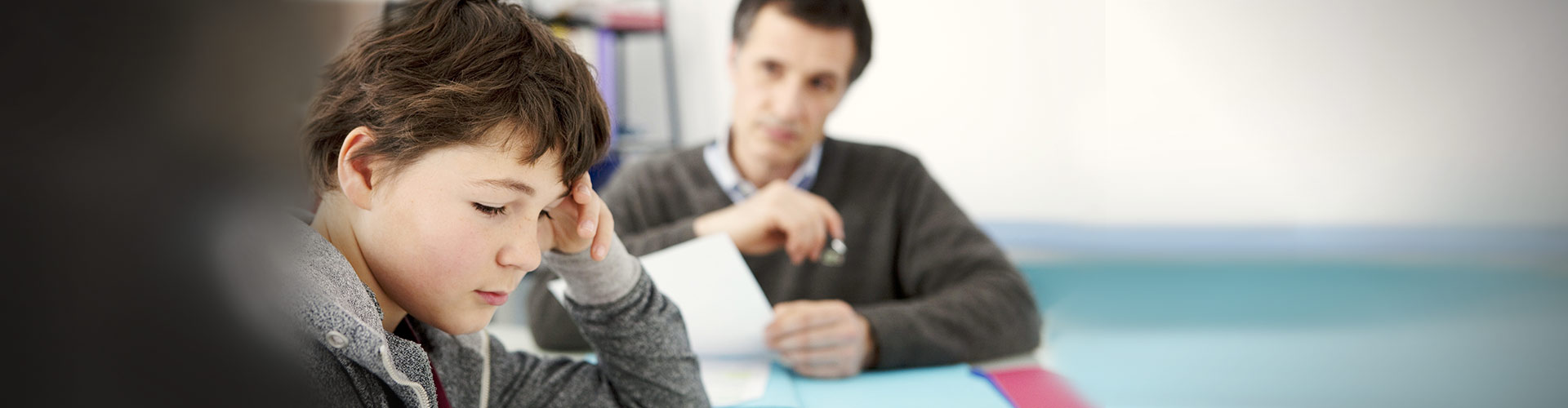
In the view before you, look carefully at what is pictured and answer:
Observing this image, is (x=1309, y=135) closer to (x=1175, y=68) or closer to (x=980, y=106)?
(x=1175, y=68)

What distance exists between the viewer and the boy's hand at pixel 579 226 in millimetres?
453

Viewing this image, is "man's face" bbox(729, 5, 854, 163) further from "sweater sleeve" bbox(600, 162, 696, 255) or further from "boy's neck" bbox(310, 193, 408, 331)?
"boy's neck" bbox(310, 193, 408, 331)

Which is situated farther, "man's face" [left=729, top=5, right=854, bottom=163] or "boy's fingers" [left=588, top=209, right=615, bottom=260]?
"man's face" [left=729, top=5, right=854, bottom=163]

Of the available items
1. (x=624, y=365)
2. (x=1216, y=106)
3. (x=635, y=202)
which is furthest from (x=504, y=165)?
(x=1216, y=106)

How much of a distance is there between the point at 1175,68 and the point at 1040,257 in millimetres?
1413

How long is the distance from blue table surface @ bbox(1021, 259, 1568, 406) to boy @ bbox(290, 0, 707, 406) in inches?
16.3

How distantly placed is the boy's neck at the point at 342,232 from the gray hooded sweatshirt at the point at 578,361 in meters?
0.03

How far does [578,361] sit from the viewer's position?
57cm

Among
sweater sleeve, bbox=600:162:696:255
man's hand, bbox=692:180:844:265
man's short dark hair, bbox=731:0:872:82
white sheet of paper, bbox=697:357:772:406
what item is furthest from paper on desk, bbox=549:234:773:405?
man's short dark hair, bbox=731:0:872:82

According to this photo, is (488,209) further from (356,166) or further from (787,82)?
(787,82)

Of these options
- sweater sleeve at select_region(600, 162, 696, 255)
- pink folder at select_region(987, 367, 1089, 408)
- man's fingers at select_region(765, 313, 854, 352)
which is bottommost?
pink folder at select_region(987, 367, 1089, 408)

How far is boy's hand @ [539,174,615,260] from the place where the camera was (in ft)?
1.49

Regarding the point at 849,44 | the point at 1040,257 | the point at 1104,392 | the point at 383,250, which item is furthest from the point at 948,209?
the point at 1040,257

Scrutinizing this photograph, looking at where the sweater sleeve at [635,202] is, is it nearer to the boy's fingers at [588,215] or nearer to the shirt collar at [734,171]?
the shirt collar at [734,171]
